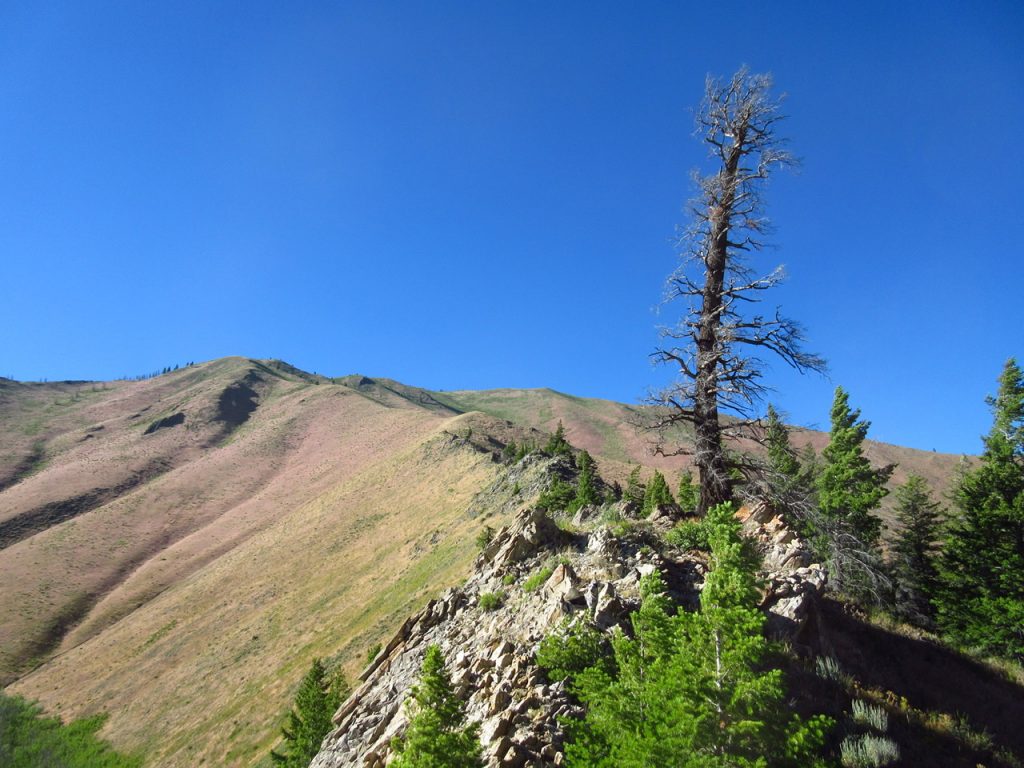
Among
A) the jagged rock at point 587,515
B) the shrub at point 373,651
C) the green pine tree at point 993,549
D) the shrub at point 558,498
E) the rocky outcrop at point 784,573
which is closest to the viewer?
the rocky outcrop at point 784,573

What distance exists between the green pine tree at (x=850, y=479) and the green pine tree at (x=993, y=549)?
11.9 feet

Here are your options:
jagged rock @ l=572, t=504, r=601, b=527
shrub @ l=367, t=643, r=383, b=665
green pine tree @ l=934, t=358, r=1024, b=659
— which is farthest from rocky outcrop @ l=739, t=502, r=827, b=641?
shrub @ l=367, t=643, r=383, b=665

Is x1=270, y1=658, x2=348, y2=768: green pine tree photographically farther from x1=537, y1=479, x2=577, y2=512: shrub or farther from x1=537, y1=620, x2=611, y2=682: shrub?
x1=537, y1=479, x2=577, y2=512: shrub

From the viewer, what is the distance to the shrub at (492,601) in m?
13.4

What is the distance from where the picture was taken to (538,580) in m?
12.6

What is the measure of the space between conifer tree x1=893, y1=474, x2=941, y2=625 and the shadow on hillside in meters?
10.5

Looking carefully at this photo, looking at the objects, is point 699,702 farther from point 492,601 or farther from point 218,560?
point 218,560

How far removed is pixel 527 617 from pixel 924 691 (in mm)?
8423

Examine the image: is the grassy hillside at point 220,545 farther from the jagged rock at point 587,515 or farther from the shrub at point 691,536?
the jagged rock at point 587,515

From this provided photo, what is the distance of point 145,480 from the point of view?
97.8m

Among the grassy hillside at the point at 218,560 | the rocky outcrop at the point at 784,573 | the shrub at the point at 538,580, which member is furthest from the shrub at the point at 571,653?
the grassy hillside at the point at 218,560

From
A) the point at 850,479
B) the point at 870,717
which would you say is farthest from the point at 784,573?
the point at 850,479

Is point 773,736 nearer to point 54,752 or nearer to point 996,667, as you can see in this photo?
point 996,667

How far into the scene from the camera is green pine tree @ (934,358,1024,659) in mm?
18609
